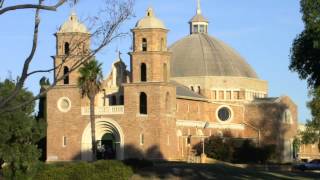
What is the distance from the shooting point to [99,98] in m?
97.1

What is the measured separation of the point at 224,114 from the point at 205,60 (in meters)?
9.97

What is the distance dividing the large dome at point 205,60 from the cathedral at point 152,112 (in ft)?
6.30

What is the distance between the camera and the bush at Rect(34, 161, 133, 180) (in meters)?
59.2

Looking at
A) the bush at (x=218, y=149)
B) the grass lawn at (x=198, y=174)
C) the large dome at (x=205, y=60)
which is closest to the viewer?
the grass lawn at (x=198, y=174)

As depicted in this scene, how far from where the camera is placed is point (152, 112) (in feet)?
298

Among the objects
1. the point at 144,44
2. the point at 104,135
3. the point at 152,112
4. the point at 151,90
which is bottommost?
the point at 104,135

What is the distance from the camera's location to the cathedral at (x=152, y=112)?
9069 cm

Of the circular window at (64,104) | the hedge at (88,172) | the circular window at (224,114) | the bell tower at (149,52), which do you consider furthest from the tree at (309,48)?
the circular window at (224,114)

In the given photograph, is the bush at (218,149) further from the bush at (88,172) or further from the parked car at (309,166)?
the bush at (88,172)

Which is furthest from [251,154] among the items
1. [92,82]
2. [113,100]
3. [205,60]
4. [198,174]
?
[198,174]

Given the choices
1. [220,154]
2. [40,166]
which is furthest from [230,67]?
[40,166]

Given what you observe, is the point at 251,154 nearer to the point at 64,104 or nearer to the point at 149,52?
the point at 149,52

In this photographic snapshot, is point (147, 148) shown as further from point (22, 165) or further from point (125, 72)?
point (22, 165)

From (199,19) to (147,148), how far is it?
3880 centimetres
